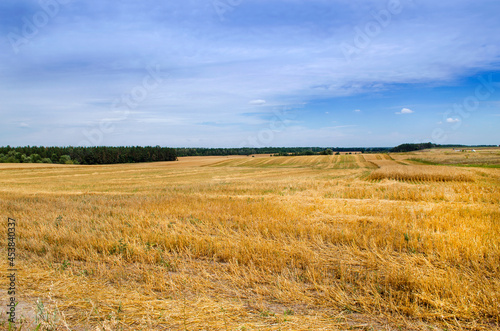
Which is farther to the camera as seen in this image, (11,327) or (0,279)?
(0,279)

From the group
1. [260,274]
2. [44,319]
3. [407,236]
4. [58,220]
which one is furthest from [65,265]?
[407,236]

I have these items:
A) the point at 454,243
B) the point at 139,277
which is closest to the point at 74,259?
the point at 139,277

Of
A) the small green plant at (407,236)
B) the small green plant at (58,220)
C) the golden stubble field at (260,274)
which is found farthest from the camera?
the small green plant at (58,220)

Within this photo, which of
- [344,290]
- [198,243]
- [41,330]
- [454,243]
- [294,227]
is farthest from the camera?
[294,227]

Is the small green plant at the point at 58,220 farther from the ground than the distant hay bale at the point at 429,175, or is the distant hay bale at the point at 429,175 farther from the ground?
the small green plant at the point at 58,220

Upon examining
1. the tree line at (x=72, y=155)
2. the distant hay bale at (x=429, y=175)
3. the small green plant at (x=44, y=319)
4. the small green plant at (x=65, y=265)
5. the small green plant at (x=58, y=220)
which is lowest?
the distant hay bale at (x=429, y=175)

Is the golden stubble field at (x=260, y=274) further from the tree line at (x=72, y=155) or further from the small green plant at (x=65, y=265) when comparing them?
the tree line at (x=72, y=155)

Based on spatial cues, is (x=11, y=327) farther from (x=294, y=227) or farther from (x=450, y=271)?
(x=450, y=271)

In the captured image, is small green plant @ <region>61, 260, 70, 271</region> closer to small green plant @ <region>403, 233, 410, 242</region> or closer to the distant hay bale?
small green plant @ <region>403, 233, 410, 242</region>

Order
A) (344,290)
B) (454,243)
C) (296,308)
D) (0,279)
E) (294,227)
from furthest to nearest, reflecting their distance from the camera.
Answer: (294,227) → (454,243) → (0,279) → (344,290) → (296,308)

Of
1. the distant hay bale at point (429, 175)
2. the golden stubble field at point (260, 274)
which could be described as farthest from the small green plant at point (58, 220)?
the distant hay bale at point (429, 175)

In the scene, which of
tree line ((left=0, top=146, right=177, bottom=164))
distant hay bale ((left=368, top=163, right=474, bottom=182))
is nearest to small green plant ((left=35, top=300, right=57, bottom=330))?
distant hay bale ((left=368, top=163, right=474, bottom=182))

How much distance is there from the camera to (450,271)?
4840 mm

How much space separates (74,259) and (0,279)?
1.31 meters
